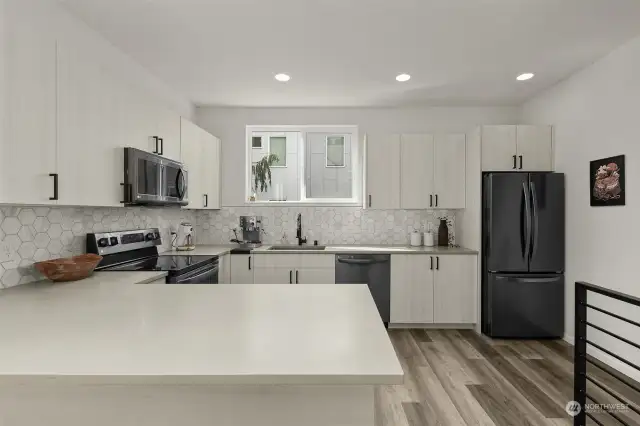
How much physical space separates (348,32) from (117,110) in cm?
167

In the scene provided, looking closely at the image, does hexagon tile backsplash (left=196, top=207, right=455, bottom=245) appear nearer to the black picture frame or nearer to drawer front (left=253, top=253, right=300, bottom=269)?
drawer front (left=253, top=253, right=300, bottom=269)

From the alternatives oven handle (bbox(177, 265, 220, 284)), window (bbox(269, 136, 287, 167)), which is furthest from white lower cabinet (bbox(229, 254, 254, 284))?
window (bbox(269, 136, 287, 167))

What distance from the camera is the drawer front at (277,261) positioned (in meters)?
4.18

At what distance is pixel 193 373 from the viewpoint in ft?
3.04

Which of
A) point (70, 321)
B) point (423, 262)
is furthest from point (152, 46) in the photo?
point (423, 262)

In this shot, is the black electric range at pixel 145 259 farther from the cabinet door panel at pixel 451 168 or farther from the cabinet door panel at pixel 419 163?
the cabinet door panel at pixel 451 168

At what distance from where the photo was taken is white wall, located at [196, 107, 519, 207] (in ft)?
15.5

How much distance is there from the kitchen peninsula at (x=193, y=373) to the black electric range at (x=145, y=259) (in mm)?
1488

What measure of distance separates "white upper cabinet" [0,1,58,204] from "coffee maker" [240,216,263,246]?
2723 mm

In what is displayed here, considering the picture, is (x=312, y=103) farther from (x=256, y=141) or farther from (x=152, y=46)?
(x=152, y=46)

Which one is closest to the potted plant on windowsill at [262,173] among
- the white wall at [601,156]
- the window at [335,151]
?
the window at [335,151]

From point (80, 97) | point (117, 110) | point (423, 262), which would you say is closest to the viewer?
point (80, 97)

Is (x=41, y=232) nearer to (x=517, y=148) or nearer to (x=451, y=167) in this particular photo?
(x=451, y=167)

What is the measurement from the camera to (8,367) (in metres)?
0.96
